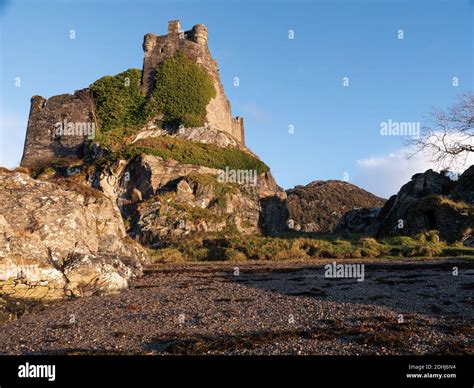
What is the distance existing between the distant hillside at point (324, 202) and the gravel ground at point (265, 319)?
6091 centimetres

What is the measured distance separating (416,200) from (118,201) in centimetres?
3156

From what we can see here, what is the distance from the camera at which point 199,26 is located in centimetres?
5969

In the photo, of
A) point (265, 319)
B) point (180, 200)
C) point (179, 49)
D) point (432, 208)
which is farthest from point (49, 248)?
point (179, 49)

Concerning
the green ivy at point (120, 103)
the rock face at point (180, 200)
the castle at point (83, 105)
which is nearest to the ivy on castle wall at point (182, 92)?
the castle at point (83, 105)

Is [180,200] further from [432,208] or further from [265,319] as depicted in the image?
[265,319]

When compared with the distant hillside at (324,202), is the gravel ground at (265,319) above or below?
below

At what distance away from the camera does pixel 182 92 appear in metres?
57.6

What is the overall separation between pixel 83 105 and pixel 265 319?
55.3m

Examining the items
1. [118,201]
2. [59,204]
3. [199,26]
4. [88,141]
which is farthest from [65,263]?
[199,26]

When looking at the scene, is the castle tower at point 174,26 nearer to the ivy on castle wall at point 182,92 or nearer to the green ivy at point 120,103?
the ivy on castle wall at point 182,92

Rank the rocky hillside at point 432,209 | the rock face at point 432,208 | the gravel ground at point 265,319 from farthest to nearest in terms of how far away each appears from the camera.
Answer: the rock face at point 432,208, the rocky hillside at point 432,209, the gravel ground at point 265,319

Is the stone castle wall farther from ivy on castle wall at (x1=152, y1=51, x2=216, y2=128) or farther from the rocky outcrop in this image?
the rocky outcrop

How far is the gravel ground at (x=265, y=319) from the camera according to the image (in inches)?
348
